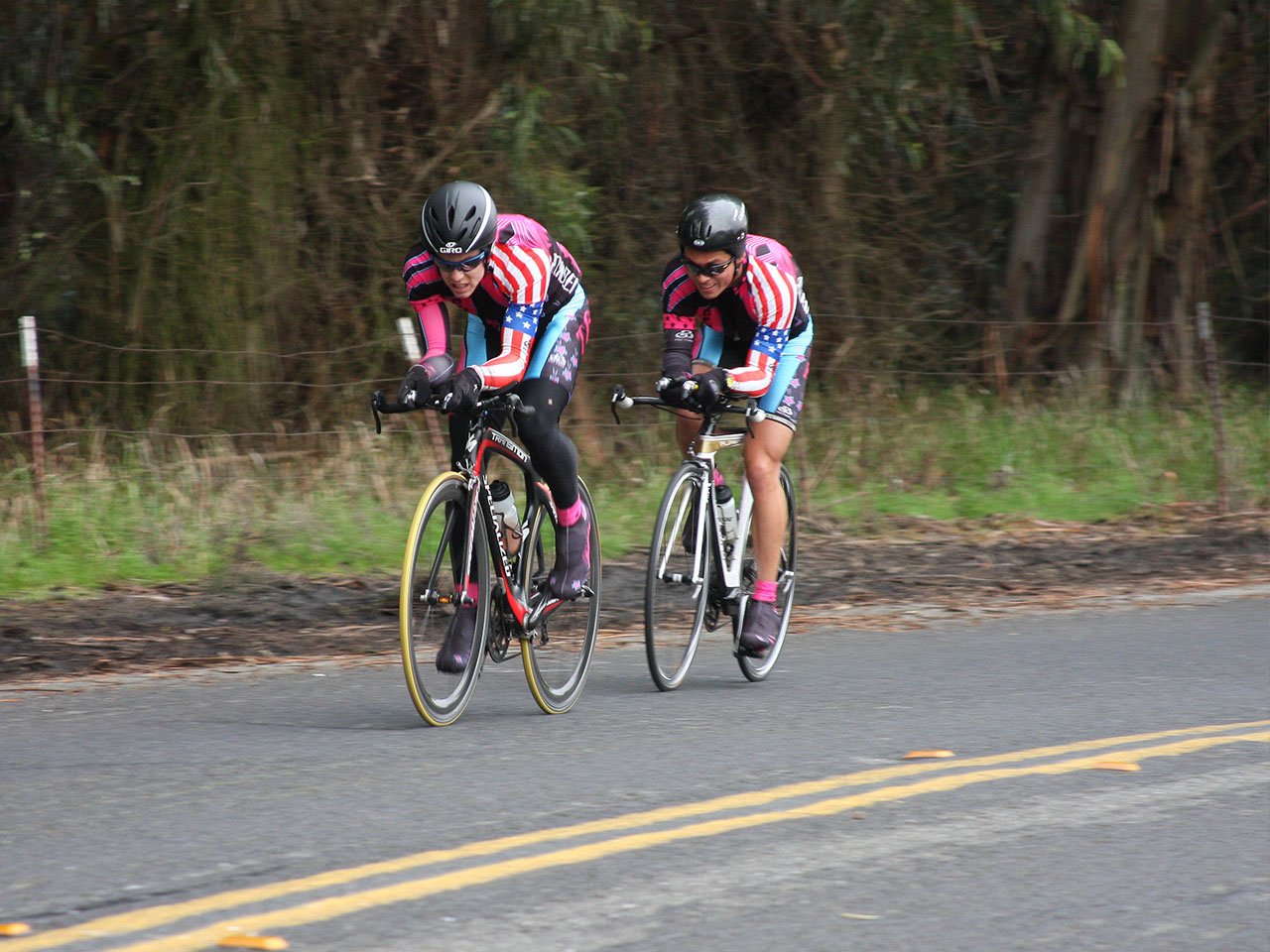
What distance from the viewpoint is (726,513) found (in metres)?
7.12

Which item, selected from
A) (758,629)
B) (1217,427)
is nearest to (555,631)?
(758,629)

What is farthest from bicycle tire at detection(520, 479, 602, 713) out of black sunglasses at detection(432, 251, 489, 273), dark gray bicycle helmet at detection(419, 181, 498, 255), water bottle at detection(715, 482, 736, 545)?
dark gray bicycle helmet at detection(419, 181, 498, 255)

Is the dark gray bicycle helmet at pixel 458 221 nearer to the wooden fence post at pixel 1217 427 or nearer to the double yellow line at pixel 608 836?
the double yellow line at pixel 608 836

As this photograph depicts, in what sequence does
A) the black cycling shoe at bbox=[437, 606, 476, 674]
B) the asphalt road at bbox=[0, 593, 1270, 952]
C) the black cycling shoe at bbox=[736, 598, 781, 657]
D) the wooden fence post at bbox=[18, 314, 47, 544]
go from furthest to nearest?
the wooden fence post at bbox=[18, 314, 47, 544], the black cycling shoe at bbox=[736, 598, 781, 657], the black cycling shoe at bbox=[437, 606, 476, 674], the asphalt road at bbox=[0, 593, 1270, 952]

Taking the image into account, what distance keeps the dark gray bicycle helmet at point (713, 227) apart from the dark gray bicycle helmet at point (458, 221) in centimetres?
102

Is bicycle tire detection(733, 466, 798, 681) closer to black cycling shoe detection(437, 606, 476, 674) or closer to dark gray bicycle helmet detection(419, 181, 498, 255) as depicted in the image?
black cycling shoe detection(437, 606, 476, 674)

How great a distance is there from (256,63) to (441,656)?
8.19 metres

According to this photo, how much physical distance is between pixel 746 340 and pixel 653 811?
2.93m

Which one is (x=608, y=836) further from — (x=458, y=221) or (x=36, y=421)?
(x=36, y=421)

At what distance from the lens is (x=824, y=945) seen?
3.79 meters

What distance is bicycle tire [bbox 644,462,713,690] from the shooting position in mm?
6754

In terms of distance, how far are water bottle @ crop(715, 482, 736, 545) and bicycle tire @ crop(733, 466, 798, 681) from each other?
7cm

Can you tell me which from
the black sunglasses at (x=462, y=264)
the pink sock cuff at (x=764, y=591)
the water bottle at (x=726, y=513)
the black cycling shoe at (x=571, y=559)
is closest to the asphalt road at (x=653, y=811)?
the pink sock cuff at (x=764, y=591)

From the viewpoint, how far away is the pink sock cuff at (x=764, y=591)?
283 inches
